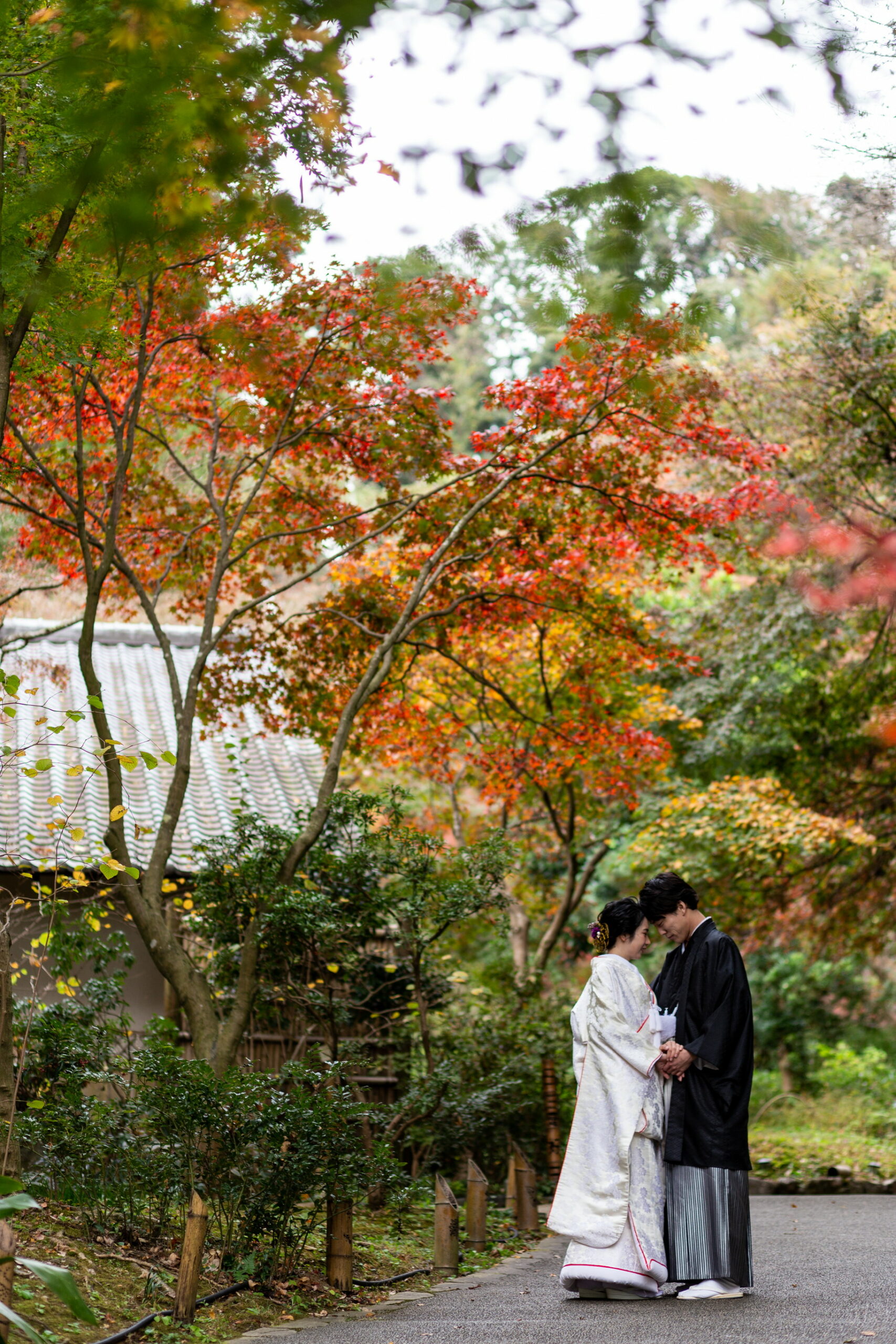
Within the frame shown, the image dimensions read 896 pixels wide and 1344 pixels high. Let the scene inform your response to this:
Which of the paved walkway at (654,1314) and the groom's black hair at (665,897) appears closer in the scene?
the paved walkway at (654,1314)

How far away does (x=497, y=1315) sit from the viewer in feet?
15.0

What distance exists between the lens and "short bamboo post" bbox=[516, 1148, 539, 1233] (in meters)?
7.24

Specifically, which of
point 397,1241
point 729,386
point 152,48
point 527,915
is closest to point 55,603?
point 527,915

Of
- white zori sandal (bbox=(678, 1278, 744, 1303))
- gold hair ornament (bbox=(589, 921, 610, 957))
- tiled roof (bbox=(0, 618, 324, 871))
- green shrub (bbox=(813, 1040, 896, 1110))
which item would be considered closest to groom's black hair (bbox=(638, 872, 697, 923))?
gold hair ornament (bbox=(589, 921, 610, 957))

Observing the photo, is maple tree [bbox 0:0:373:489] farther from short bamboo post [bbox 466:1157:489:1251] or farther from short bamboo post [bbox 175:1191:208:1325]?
short bamboo post [bbox 466:1157:489:1251]

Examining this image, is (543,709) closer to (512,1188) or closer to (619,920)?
(512,1188)

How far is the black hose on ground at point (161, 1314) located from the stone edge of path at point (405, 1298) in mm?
220

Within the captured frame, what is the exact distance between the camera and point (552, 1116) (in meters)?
8.77

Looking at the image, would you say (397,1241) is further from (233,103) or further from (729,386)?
(729,386)

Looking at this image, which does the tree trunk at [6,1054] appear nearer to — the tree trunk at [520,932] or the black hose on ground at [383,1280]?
the black hose on ground at [383,1280]

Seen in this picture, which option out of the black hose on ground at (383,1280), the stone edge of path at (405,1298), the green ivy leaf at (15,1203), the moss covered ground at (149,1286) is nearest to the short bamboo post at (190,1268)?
the moss covered ground at (149,1286)

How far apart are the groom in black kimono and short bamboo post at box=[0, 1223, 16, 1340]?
2551 mm

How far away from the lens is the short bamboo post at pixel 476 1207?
6.29 metres

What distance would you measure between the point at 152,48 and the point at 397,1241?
5683mm
